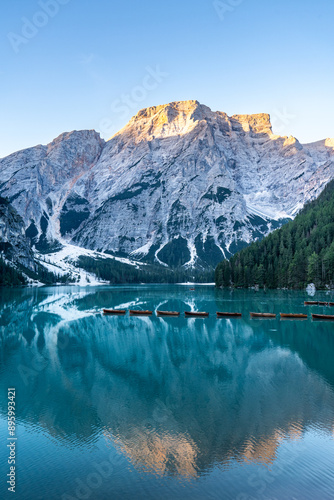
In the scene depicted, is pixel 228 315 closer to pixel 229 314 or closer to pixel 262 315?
Answer: pixel 229 314

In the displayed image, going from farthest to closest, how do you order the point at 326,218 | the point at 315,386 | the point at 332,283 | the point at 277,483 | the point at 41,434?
the point at 326,218, the point at 332,283, the point at 315,386, the point at 41,434, the point at 277,483

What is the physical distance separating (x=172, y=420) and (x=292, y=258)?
151m

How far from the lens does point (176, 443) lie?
876 inches

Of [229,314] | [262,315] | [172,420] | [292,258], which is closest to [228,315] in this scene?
[229,314]

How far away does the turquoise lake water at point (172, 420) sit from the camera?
18.2 m

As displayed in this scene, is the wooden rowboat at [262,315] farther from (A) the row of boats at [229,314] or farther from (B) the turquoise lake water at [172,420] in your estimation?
(B) the turquoise lake water at [172,420]

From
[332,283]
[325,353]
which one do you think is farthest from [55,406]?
[332,283]

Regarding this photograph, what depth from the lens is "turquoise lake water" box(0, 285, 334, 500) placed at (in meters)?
18.2

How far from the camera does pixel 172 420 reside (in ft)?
84.6

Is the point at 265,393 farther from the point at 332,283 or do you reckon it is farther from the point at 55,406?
the point at 332,283

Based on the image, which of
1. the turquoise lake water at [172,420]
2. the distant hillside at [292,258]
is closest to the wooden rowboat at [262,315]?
the turquoise lake water at [172,420]

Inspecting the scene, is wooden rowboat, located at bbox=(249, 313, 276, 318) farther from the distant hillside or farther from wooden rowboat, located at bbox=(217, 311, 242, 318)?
the distant hillside

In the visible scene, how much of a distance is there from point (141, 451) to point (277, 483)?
25.7 feet

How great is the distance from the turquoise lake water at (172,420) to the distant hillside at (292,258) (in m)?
102
